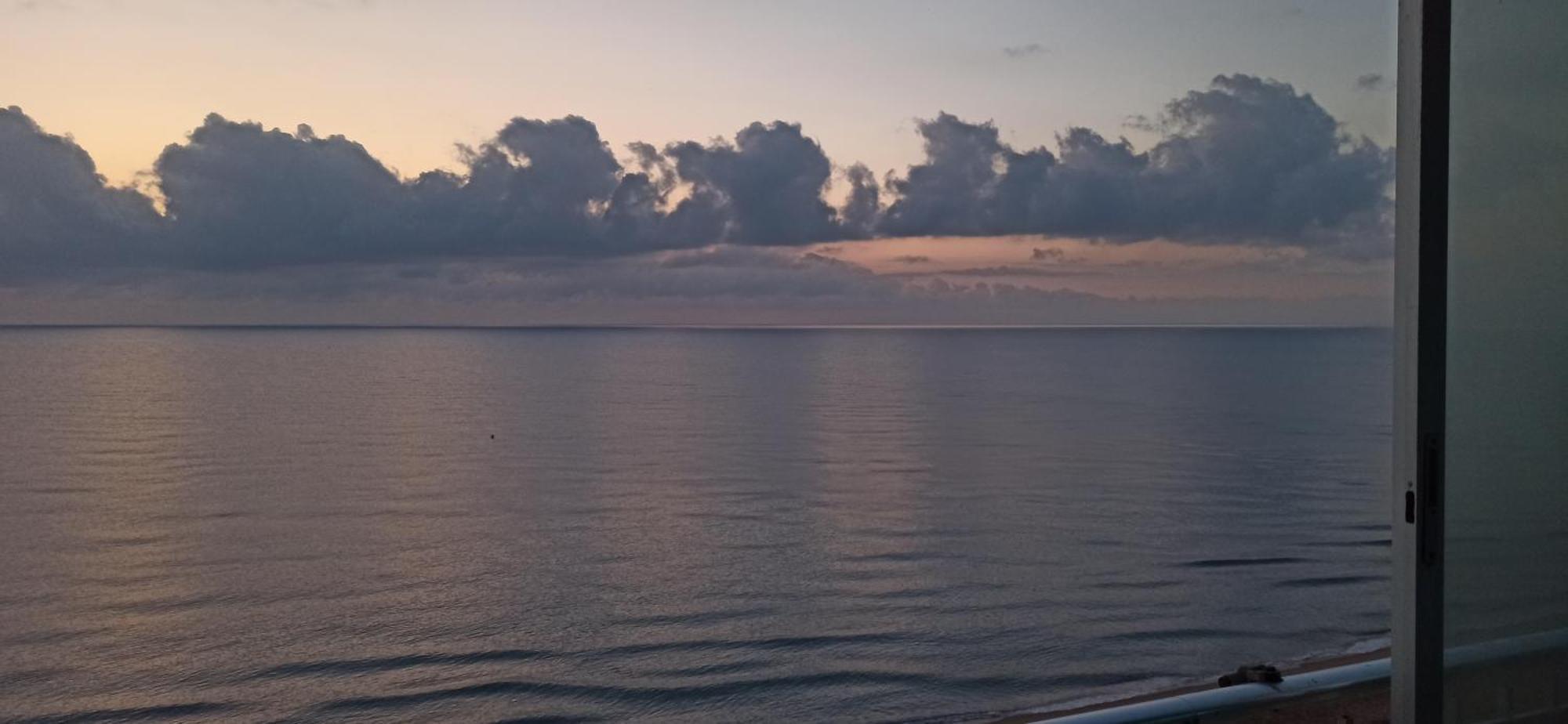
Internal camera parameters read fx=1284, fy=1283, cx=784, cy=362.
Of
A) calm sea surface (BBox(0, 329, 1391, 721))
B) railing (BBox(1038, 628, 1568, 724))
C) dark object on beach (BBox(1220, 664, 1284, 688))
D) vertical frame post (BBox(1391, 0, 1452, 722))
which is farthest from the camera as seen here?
calm sea surface (BBox(0, 329, 1391, 721))

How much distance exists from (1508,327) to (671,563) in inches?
487

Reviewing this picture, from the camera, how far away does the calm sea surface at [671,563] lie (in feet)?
30.5

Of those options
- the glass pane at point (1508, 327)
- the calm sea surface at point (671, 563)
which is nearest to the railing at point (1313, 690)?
the glass pane at point (1508, 327)

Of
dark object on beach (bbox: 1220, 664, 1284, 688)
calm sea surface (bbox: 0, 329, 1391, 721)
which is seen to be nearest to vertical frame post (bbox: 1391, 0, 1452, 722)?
dark object on beach (bbox: 1220, 664, 1284, 688)

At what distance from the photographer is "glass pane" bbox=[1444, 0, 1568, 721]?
223cm

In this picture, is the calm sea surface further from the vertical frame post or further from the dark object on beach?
the vertical frame post

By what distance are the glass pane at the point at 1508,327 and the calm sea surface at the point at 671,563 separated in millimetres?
6279

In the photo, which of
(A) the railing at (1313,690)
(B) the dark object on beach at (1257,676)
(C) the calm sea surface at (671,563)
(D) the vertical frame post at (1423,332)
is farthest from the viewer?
(C) the calm sea surface at (671,563)

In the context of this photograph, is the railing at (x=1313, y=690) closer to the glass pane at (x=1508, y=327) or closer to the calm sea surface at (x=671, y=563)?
the glass pane at (x=1508, y=327)

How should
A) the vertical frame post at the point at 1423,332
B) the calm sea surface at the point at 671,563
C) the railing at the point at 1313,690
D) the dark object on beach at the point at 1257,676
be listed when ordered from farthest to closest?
1. the calm sea surface at the point at 671,563
2. the dark object on beach at the point at 1257,676
3. the railing at the point at 1313,690
4. the vertical frame post at the point at 1423,332

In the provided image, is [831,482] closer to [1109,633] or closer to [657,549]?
[657,549]

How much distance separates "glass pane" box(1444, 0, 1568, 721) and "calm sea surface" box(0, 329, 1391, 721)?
6.28 meters

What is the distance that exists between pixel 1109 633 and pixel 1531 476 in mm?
8932

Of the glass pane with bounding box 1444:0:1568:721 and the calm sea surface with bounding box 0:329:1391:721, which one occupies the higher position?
the glass pane with bounding box 1444:0:1568:721
